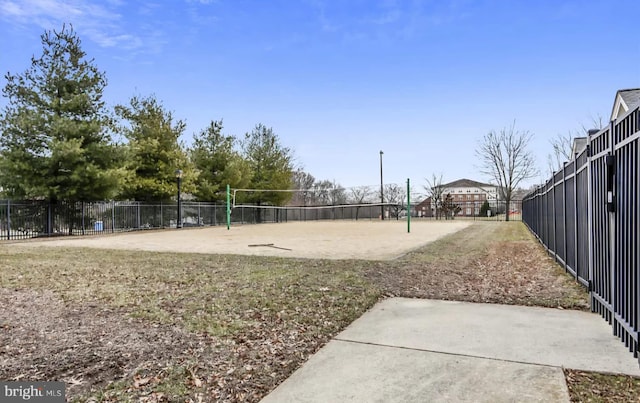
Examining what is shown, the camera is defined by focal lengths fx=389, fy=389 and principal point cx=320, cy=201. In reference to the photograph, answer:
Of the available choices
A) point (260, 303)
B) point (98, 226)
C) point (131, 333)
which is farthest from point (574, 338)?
point (98, 226)

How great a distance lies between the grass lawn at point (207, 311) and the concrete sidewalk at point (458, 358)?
0.18m

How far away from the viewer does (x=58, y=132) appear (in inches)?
679

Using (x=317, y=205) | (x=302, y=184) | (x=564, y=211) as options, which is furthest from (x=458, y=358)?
(x=302, y=184)

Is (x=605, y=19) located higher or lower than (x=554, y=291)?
higher

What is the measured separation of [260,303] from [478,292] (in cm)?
288

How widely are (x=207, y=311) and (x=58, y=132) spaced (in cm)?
1718

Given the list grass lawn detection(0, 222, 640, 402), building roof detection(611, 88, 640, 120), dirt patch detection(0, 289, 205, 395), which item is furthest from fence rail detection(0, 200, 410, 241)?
building roof detection(611, 88, 640, 120)

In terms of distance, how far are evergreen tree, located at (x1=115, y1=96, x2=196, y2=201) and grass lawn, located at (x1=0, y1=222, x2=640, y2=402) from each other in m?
15.8

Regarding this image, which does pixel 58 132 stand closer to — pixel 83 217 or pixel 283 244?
pixel 83 217

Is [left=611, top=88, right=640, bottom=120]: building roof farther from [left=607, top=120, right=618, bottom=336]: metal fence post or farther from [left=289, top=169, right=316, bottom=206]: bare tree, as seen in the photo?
[left=289, top=169, right=316, bottom=206]: bare tree

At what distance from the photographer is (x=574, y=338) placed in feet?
10.8

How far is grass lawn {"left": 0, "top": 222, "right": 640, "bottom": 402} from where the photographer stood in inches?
102

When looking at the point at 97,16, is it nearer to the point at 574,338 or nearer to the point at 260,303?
the point at 260,303

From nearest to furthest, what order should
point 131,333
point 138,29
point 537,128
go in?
point 131,333 < point 138,29 < point 537,128
